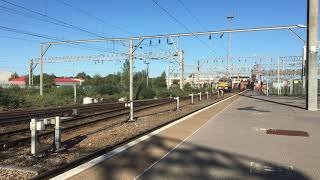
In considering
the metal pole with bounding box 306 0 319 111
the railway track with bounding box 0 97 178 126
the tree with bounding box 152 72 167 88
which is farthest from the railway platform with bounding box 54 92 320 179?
the tree with bounding box 152 72 167 88

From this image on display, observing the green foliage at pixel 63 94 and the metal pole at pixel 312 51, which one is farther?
the green foliage at pixel 63 94

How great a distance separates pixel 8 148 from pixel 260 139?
23.3 ft

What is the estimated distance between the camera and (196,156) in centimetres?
920

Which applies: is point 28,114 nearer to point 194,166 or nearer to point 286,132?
point 286,132

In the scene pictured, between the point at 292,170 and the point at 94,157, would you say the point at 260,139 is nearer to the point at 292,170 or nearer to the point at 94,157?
the point at 292,170

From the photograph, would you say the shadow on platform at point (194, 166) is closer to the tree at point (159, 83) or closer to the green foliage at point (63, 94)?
the green foliage at point (63, 94)

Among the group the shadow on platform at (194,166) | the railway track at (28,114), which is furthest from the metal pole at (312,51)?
the shadow on platform at (194,166)

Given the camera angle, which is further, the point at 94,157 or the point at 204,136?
the point at 204,136

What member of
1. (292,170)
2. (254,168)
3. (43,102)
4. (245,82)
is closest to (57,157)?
(254,168)

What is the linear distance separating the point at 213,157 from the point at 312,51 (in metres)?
17.9

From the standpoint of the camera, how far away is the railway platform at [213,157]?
24.7 ft

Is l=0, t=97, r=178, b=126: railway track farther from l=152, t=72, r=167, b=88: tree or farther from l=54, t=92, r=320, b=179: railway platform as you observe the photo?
l=152, t=72, r=167, b=88: tree

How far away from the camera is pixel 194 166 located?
26.8 ft

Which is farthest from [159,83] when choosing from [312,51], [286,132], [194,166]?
[194,166]
